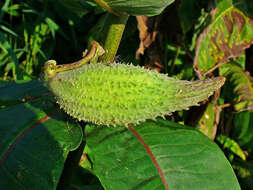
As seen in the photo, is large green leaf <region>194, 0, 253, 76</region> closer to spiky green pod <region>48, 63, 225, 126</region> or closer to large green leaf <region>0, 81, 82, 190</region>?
spiky green pod <region>48, 63, 225, 126</region>

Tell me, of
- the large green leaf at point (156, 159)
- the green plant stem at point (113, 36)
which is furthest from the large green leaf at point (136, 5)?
the large green leaf at point (156, 159)

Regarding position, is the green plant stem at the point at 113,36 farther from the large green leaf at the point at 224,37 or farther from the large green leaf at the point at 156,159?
the large green leaf at the point at 224,37

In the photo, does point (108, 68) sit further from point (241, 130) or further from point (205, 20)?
point (241, 130)

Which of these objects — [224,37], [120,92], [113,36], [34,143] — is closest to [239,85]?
[224,37]

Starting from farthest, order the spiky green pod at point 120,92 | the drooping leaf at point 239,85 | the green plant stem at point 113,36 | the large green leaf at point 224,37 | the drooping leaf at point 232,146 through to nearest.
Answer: the drooping leaf at point 232,146, the large green leaf at point 224,37, the drooping leaf at point 239,85, the green plant stem at point 113,36, the spiky green pod at point 120,92

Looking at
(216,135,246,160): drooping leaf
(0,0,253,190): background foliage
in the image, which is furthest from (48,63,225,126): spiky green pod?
(216,135,246,160): drooping leaf

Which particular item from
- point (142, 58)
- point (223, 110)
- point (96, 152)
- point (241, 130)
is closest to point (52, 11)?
point (142, 58)
